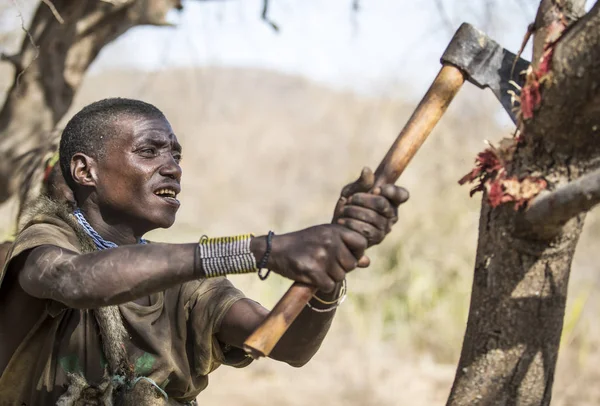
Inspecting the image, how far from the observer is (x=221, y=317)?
2836mm

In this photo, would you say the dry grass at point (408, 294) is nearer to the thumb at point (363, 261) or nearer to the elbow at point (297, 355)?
the elbow at point (297, 355)

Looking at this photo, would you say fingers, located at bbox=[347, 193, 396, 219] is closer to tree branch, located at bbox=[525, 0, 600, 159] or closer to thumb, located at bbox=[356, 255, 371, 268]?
thumb, located at bbox=[356, 255, 371, 268]

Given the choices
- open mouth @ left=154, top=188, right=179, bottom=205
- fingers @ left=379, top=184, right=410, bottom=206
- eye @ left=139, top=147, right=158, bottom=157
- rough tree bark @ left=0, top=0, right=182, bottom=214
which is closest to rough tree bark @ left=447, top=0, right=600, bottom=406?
fingers @ left=379, top=184, right=410, bottom=206

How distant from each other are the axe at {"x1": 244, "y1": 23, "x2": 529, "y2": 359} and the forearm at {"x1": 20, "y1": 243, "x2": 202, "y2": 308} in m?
0.58

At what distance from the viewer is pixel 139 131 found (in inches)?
112

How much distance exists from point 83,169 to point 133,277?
87cm

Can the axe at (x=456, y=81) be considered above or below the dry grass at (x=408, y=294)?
below

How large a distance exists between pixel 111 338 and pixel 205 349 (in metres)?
0.39

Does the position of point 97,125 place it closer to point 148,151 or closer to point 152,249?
point 148,151

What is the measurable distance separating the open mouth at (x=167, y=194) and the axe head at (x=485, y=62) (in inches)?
42.6

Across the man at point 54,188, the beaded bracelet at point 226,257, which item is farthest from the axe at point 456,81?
the man at point 54,188

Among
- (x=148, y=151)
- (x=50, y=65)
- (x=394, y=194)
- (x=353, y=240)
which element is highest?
(x=50, y=65)

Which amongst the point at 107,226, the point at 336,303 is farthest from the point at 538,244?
the point at 107,226

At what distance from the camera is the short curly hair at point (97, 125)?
2.85 meters
